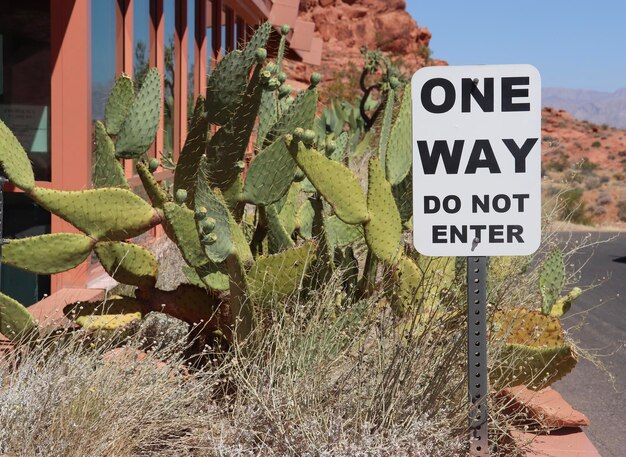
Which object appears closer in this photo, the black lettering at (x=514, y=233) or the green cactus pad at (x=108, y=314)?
the black lettering at (x=514, y=233)

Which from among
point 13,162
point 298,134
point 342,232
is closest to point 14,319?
point 13,162

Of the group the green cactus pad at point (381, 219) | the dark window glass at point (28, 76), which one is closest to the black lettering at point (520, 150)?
the green cactus pad at point (381, 219)

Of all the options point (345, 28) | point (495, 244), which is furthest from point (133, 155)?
point (345, 28)

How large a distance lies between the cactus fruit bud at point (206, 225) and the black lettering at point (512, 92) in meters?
1.39

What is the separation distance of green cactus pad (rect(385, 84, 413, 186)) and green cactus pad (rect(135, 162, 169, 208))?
126cm

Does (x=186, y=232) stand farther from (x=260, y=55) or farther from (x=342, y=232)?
(x=342, y=232)

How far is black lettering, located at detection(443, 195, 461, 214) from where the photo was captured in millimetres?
4305

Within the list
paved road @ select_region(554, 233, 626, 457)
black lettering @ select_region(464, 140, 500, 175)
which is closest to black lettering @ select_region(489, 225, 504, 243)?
black lettering @ select_region(464, 140, 500, 175)

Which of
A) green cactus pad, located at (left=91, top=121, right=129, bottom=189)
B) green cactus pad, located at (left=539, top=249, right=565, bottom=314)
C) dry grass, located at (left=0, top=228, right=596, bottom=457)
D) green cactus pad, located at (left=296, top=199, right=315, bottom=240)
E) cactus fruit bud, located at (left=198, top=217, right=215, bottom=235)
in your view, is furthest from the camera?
green cactus pad, located at (left=296, top=199, right=315, bottom=240)

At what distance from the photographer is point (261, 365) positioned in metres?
4.87

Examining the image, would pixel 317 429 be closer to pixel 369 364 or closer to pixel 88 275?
pixel 369 364

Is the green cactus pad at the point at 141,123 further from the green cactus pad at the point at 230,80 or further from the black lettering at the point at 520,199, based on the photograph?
the black lettering at the point at 520,199

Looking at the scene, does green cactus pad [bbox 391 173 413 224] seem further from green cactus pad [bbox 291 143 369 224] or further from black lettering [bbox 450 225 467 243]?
black lettering [bbox 450 225 467 243]

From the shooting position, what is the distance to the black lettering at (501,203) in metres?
4.29
